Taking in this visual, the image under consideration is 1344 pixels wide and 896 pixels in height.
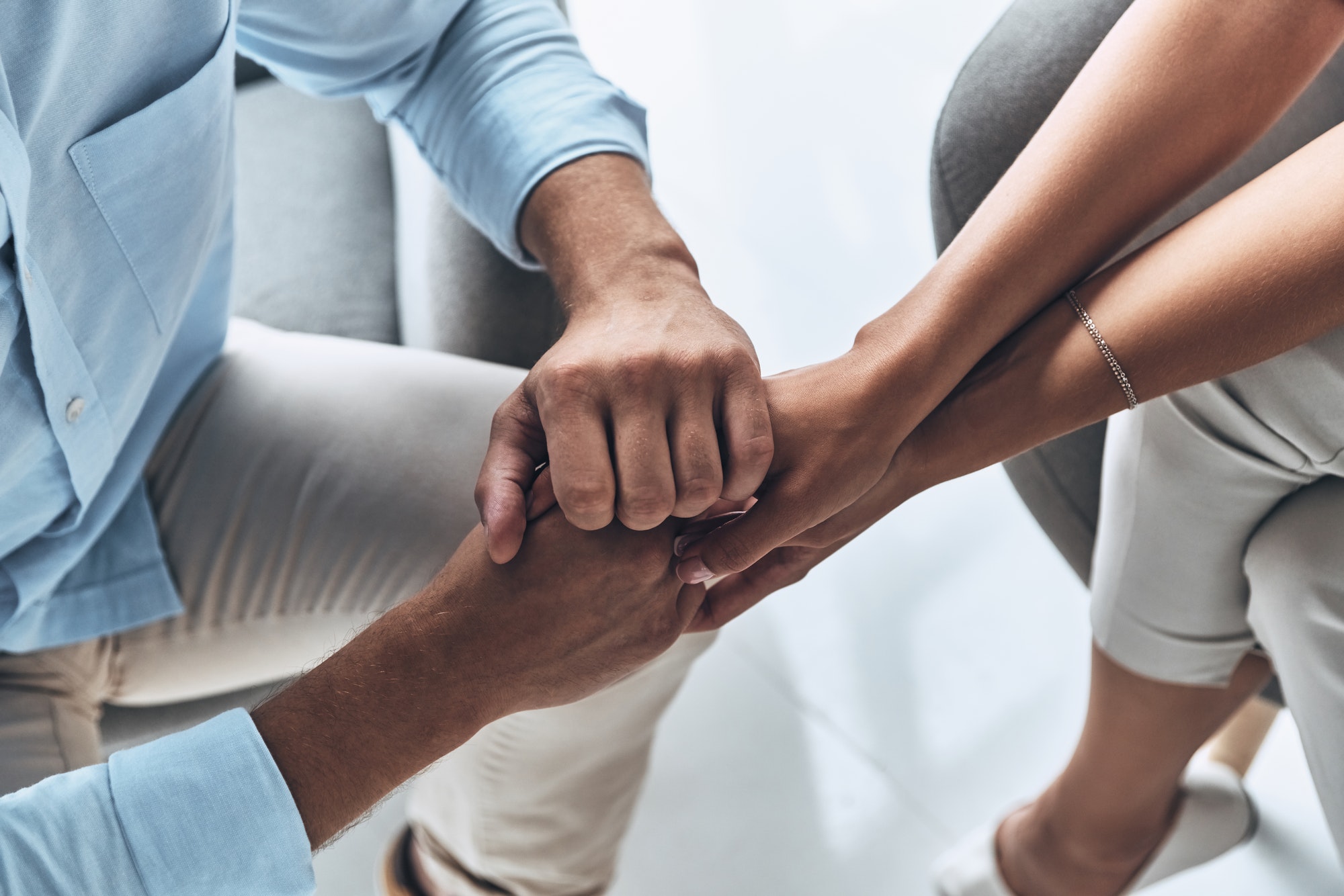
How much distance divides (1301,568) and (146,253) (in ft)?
2.73

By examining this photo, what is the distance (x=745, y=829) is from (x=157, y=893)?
0.71 metres

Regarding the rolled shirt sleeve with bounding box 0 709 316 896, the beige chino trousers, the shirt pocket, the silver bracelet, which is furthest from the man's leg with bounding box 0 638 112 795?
the silver bracelet

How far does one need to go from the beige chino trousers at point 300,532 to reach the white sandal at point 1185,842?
16.1 inches

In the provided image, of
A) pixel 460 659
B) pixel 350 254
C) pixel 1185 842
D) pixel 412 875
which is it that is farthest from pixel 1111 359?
pixel 412 875

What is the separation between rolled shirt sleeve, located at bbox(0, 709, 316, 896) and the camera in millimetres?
685

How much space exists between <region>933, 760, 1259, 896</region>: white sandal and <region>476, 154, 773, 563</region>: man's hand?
62 centimetres

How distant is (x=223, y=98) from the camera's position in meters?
0.83

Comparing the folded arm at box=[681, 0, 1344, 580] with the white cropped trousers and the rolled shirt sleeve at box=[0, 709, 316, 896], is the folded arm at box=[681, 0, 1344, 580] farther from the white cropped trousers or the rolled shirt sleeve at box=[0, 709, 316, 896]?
the rolled shirt sleeve at box=[0, 709, 316, 896]

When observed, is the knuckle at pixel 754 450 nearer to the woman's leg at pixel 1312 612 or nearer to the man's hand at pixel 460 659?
the man's hand at pixel 460 659

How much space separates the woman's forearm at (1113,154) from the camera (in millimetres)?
775

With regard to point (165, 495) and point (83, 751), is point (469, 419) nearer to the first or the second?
point (165, 495)

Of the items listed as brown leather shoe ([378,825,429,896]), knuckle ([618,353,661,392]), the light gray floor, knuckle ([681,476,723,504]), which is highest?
knuckle ([618,353,661,392])

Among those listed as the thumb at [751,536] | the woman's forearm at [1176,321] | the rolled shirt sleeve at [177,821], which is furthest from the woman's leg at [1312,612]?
the rolled shirt sleeve at [177,821]

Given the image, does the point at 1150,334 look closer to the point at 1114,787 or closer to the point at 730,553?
the point at 730,553
